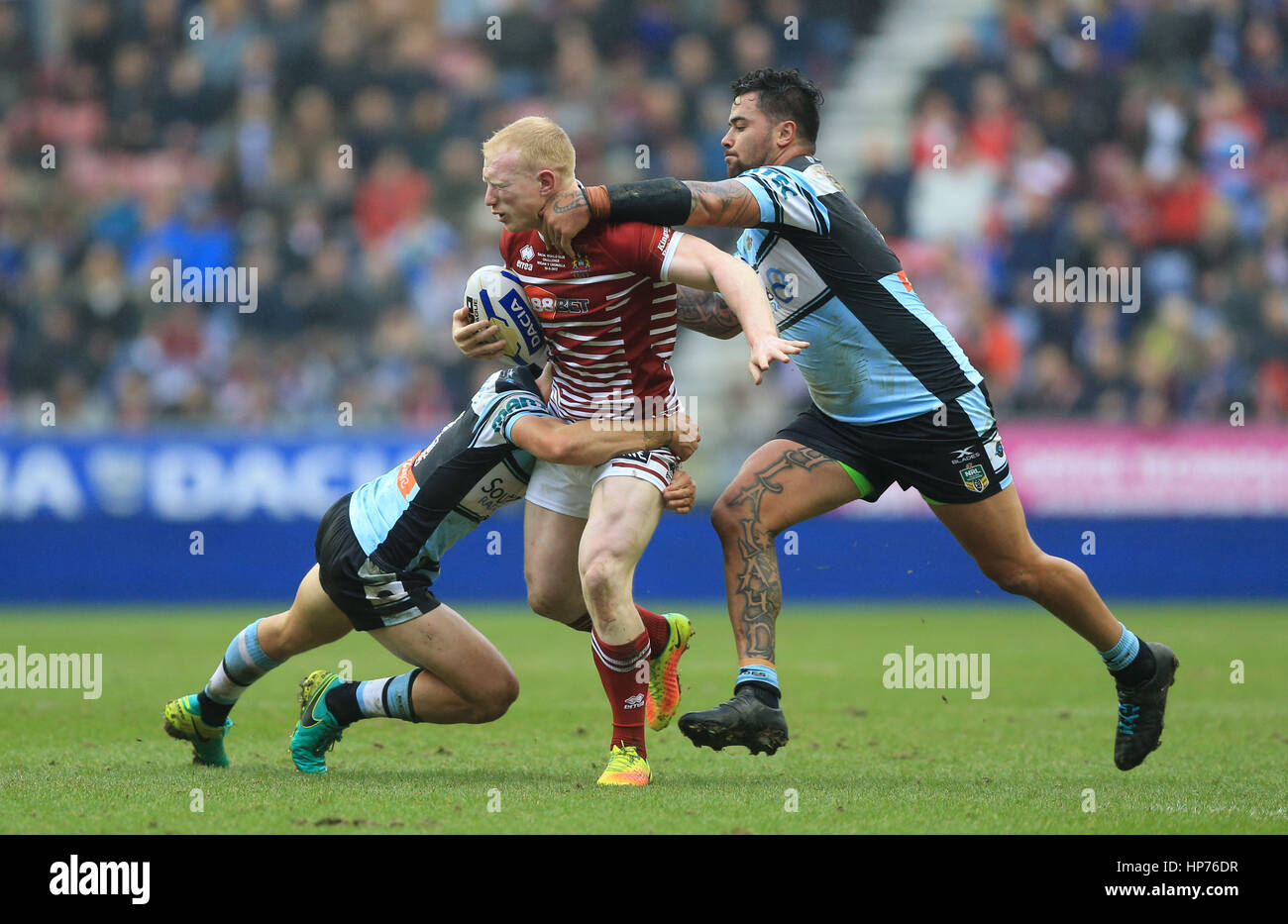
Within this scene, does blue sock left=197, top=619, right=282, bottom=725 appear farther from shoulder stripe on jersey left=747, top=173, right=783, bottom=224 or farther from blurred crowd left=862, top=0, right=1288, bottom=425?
blurred crowd left=862, top=0, right=1288, bottom=425

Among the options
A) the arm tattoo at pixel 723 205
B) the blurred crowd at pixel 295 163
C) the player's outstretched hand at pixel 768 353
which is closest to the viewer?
the player's outstretched hand at pixel 768 353

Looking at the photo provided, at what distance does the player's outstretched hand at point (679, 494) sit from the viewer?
5.80m

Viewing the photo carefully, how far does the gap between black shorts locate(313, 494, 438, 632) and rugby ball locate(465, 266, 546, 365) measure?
963 mm

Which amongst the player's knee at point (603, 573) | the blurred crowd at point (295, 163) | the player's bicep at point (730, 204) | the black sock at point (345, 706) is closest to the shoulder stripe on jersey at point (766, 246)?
the player's bicep at point (730, 204)

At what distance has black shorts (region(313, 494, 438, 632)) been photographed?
19.1ft

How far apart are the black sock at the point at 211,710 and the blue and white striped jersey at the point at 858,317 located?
2662mm

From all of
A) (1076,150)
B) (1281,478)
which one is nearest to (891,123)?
(1076,150)

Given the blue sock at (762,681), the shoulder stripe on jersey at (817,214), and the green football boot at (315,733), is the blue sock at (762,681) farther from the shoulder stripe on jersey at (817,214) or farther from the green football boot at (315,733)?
the shoulder stripe on jersey at (817,214)

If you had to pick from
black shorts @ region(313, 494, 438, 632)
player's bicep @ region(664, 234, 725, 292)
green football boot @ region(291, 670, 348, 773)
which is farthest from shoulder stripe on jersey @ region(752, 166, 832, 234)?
green football boot @ region(291, 670, 348, 773)

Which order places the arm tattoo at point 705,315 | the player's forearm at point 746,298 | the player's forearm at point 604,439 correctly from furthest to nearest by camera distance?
the arm tattoo at point 705,315, the player's forearm at point 604,439, the player's forearm at point 746,298

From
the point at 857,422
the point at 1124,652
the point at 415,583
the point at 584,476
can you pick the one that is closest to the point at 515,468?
the point at 584,476

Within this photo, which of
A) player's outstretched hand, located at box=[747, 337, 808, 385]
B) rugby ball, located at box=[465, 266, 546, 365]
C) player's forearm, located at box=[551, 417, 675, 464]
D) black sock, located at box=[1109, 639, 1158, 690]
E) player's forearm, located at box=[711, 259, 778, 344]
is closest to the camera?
player's outstretched hand, located at box=[747, 337, 808, 385]

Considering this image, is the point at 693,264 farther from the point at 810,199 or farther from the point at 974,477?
the point at 974,477

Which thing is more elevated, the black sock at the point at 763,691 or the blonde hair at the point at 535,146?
the blonde hair at the point at 535,146
